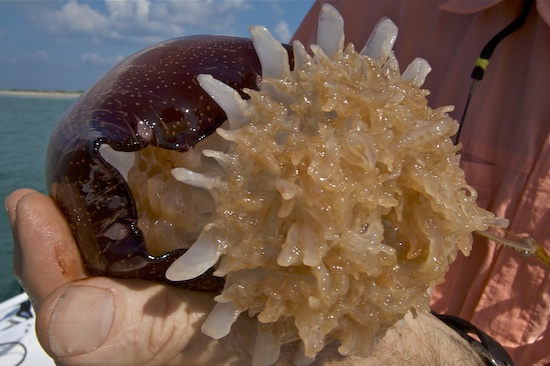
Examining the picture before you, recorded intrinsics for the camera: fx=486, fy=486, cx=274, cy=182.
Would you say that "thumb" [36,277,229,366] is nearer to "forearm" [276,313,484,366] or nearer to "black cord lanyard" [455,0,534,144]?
"forearm" [276,313,484,366]

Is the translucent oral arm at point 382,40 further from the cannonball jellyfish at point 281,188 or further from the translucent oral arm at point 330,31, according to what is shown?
the translucent oral arm at point 330,31

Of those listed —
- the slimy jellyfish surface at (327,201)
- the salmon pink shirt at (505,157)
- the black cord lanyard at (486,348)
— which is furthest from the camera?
the salmon pink shirt at (505,157)

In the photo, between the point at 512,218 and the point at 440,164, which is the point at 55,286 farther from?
the point at 512,218

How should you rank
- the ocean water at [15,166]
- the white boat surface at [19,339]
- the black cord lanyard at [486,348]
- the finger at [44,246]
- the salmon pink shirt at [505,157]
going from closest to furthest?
the finger at [44,246]
the black cord lanyard at [486,348]
the salmon pink shirt at [505,157]
the white boat surface at [19,339]
the ocean water at [15,166]

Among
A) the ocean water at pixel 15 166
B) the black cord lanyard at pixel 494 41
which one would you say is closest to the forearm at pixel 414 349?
the black cord lanyard at pixel 494 41

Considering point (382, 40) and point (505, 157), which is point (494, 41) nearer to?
point (505, 157)

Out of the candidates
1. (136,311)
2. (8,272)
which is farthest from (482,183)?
(8,272)
